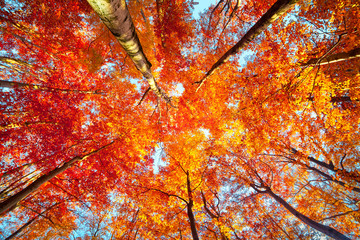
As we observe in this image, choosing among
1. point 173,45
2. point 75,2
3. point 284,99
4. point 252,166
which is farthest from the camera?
point 252,166

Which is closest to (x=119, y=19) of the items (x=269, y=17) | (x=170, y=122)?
(x=269, y=17)

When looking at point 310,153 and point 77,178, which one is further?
point 77,178

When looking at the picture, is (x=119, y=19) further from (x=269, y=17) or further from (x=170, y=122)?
(x=170, y=122)

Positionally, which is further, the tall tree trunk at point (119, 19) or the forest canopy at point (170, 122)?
the forest canopy at point (170, 122)

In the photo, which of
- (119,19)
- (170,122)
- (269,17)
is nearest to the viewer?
(119,19)

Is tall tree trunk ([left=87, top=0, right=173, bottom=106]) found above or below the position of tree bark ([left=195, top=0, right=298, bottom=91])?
below

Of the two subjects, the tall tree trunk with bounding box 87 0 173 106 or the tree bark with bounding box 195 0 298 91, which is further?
the tree bark with bounding box 195 0 298 91

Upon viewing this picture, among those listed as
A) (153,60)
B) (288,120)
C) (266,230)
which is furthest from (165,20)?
(266,230)

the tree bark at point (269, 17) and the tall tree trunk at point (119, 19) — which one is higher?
the tree bark at point (269, 17)

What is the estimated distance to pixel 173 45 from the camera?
815 centimetres

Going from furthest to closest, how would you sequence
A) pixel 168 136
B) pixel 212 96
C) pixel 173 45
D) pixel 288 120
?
pixel 168 136 < pixel 212 96 < pixel 173 45 < pixel 288 120

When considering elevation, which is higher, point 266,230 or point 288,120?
point 288,120

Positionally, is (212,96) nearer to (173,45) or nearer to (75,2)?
(173,45)

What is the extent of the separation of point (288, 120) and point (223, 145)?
4848 mm
